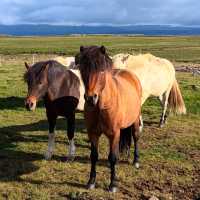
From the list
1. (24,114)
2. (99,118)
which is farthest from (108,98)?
(24,114)

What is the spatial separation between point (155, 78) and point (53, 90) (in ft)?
12.4

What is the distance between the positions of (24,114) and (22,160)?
4.75 meters

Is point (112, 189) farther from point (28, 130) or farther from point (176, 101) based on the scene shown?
point (176, 101)

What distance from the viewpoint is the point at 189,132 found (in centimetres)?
1100

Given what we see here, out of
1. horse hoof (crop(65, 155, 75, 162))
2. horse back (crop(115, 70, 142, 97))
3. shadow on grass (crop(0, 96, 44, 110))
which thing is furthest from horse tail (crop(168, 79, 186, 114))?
Result: shadow on grass (crop(0, 96, 44, 110))

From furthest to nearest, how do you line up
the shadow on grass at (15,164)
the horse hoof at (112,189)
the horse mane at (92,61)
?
the shadow on grass at (15,164), the horse hoof at (112,189), the horse mane at (92,61)

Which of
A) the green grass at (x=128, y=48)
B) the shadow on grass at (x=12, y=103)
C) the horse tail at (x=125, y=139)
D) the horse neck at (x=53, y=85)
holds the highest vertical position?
the horse neck at (x=53, y=85)

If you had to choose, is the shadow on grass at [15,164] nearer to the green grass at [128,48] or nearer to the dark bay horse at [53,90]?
the dark bay horse at [53,90]

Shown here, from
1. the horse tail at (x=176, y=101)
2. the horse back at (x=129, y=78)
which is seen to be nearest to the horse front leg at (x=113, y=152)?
the horse back at (x=129, y=78)

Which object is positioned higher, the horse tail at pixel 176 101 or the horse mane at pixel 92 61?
the horse mane at pixel 92 61

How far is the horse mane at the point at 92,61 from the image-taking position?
5.94m

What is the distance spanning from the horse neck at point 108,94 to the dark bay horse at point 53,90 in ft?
5.26

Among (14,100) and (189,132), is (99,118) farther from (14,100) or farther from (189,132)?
(14,100)

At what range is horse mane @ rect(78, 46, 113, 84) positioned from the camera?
19.5 feet
